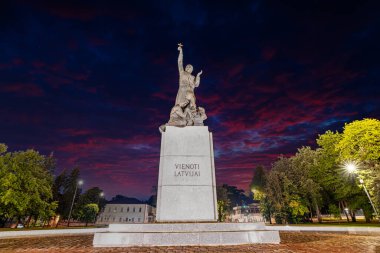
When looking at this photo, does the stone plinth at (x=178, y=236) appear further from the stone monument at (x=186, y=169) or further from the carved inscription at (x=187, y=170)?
the carved inscription at (x=187, y=170)

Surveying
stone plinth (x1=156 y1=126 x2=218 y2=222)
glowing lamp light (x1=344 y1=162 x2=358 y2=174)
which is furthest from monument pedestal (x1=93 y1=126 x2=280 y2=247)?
glowing lamp light (x1=344 y1=162 x2=358 y2=174)

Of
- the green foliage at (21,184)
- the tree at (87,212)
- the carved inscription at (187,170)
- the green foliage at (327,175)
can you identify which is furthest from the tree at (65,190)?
the carved inscription at (187,170)

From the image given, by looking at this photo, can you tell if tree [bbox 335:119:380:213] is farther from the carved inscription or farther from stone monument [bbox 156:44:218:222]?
the carved inscription

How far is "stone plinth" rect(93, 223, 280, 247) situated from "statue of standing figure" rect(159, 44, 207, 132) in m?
4.82

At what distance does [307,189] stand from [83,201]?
183 feet

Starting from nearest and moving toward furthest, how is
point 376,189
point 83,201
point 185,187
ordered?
point 185,187 → point 376,189 → point 83,201

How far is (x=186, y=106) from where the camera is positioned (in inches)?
464

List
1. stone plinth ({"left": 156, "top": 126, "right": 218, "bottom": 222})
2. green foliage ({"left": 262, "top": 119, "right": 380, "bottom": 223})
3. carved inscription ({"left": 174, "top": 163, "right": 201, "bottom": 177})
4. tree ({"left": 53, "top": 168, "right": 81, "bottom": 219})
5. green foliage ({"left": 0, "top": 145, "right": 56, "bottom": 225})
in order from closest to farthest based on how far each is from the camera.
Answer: stone plinth ({"left": 156, "top": 126, "right": 218, "bottom": 222}) → carved inscription ({"left": 174, "top": 163, "right": 201, "bottom": 177}) → green foliage ({"left": 262, "top": 119, "right": 380, "bottom": 223}) → green foliage ({"left": 0, "top": 145, "right": 56, "bottom": 225}) → tree ({"left": 53, "top": 168, "right": 81, "bottom": 219})

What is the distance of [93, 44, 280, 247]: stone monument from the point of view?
7.08 meters

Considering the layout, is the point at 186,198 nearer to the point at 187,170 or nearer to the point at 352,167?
the point at 187,170

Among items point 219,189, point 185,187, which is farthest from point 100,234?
point 219,189

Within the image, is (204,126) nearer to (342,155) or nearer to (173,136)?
(173,136)

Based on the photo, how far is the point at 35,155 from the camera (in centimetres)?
3203

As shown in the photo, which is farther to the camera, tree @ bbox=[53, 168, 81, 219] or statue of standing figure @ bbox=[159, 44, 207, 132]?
tree @ bbox=[53, 168, 81, 219]
